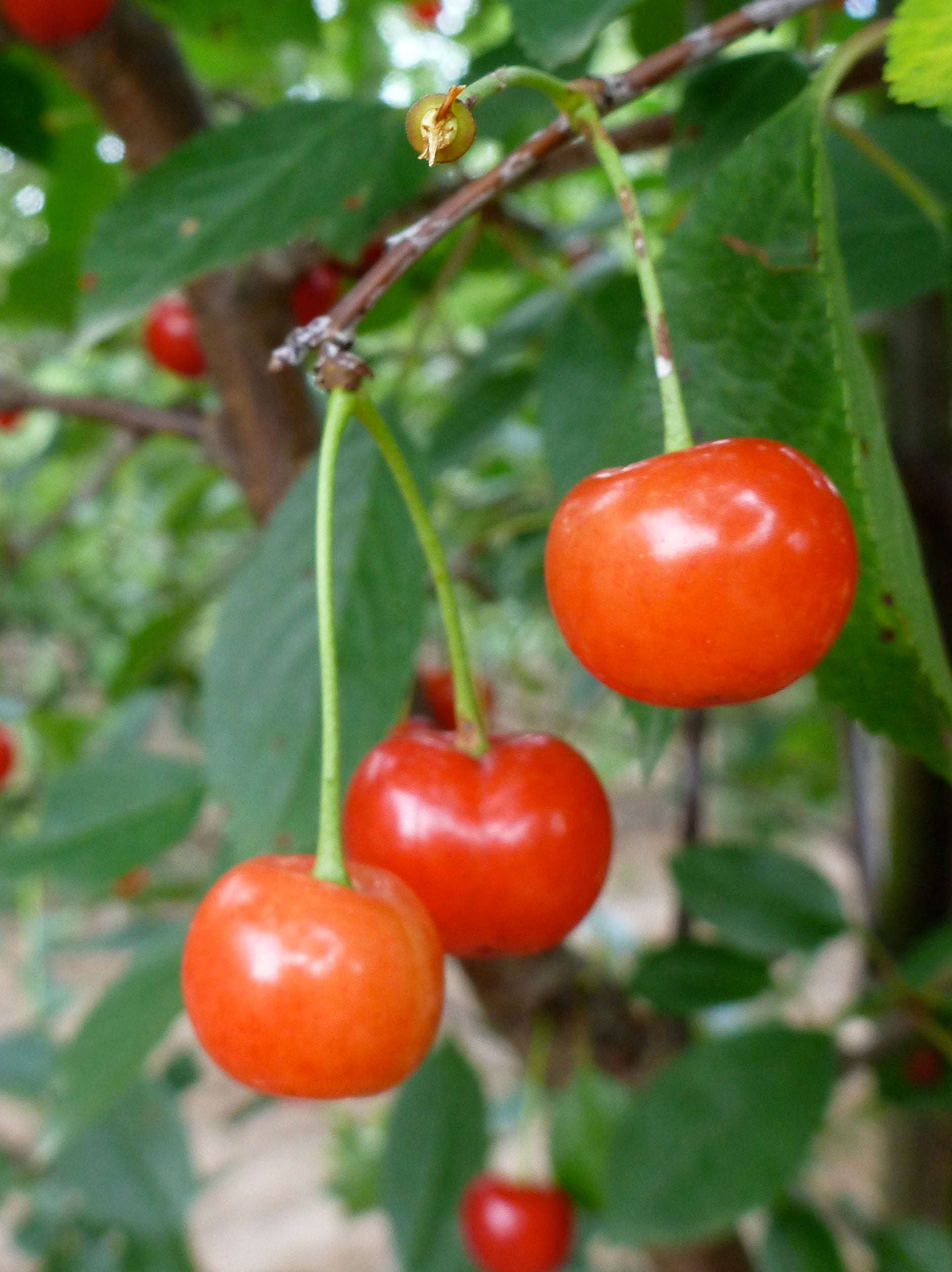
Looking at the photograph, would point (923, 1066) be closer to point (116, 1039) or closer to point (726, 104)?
point (116, 1039)

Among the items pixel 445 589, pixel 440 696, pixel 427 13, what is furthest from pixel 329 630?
pixel 427 13

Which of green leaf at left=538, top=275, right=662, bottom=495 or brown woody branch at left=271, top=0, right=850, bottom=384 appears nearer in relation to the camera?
brown woody branch at left=271, top=0, right=850, bottom=384

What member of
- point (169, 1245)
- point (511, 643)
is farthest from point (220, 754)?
point (169, 1245)

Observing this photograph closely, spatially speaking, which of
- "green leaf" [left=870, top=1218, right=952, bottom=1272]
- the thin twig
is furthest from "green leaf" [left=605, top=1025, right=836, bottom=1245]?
the thin twig

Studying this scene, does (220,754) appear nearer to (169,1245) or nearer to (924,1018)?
(924,1018)

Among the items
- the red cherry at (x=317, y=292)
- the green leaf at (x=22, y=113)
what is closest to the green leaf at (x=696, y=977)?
the red cherry at (x=317, y=292)

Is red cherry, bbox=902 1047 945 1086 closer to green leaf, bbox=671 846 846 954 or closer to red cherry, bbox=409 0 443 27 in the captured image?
green leaf, bbox=671 846 846 954
